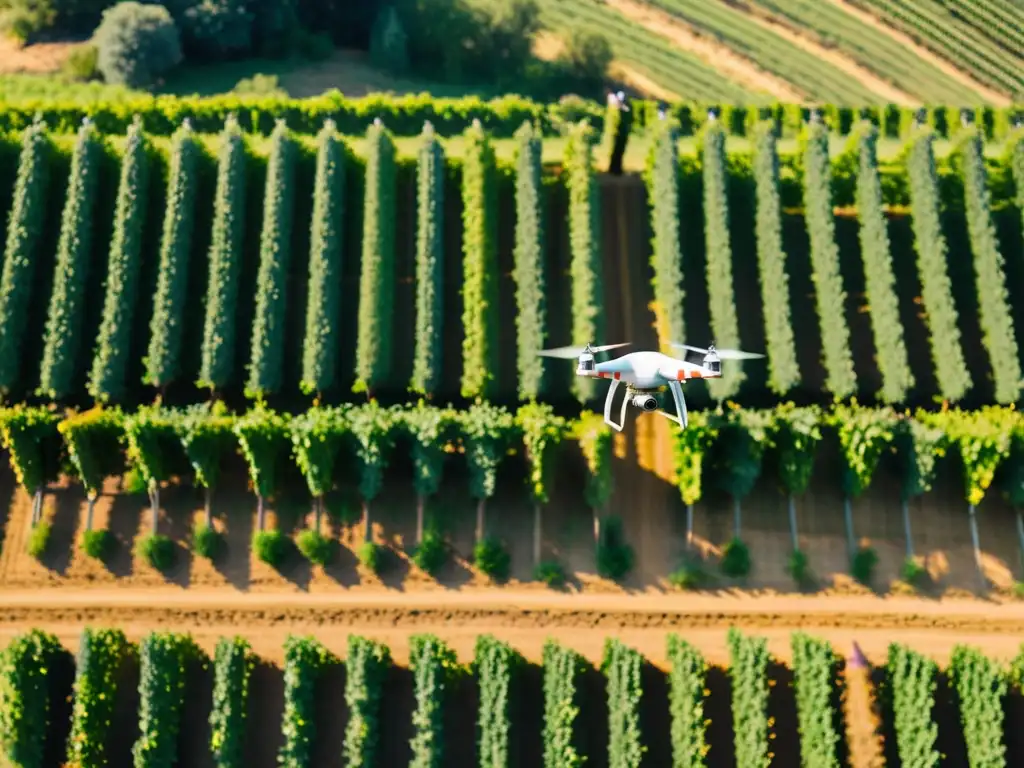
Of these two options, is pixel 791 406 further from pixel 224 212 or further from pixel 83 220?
pixel 83 220

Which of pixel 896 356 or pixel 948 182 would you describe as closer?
pixel 896 356

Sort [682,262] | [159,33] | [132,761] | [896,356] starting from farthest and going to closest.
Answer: [159,33]
[682,262]
[896,356]
[132,761]

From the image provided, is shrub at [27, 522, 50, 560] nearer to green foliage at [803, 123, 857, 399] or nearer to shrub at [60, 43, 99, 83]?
shrub at [60, 43, 99, 83]

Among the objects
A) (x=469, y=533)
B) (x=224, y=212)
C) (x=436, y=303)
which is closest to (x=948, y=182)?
(x=436, y=303)

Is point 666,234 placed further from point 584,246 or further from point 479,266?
point 479,266

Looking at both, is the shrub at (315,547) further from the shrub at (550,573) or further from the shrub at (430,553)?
the shrub at (550,573)

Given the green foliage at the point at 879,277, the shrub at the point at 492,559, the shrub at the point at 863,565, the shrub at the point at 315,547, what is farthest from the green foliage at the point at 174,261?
the green foliage at the point at 879,277

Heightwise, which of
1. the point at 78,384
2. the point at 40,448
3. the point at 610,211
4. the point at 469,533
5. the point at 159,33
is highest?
the point at 159,33
